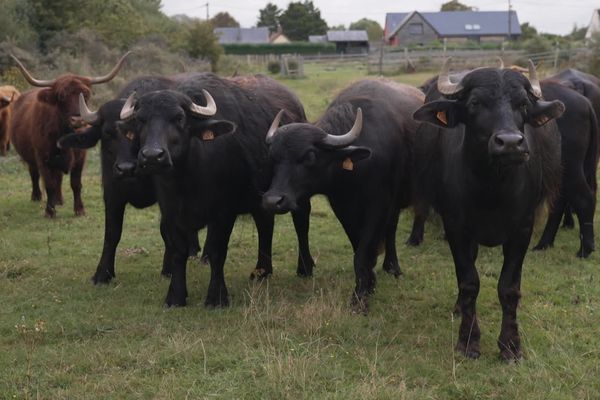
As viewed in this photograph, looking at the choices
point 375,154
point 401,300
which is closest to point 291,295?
point 401,300

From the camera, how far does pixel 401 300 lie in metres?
6.37

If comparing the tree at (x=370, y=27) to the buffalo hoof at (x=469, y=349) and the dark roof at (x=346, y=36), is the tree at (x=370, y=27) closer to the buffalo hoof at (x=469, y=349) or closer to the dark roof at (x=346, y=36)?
the dark roof at (x=346, y=36)

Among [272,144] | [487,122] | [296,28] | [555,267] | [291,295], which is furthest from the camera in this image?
[296,28]

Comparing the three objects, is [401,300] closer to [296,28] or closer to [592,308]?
[592,308]

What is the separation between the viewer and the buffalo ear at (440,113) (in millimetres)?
4656

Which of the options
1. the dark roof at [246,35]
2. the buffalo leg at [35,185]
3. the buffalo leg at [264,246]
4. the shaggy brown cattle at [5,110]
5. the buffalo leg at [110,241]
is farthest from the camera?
the dark roof at [246,35]

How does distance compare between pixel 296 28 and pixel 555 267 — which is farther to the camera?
pixel 296 28

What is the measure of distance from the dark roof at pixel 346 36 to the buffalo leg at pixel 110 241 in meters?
76.0

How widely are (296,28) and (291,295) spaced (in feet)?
283

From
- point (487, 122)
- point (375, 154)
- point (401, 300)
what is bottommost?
point (401, 300)

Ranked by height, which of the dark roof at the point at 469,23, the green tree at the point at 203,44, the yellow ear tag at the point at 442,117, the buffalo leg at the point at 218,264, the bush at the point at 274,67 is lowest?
the buffalo leg at the point at 218,264

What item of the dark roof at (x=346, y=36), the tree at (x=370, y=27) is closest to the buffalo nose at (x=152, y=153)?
the dark roof at (x=346, y=36)

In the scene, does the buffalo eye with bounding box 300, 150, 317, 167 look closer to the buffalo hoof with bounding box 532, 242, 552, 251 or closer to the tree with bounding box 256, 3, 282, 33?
the buffalo hoof with bounding box 532, 242, 552, 251

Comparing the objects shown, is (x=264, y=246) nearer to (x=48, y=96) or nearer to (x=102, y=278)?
(x=102, y=278)
